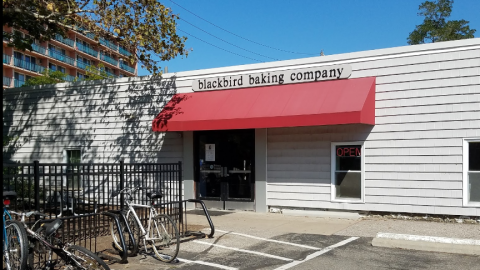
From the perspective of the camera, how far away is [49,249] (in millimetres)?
5898

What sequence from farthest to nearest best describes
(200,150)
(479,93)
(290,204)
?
(200,150), (290,204), (479,93)

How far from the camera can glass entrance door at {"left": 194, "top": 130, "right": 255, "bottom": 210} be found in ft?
43.5

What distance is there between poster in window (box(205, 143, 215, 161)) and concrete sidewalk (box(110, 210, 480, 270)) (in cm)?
167

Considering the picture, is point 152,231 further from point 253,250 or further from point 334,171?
point 334,171

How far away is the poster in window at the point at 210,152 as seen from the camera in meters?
13.8

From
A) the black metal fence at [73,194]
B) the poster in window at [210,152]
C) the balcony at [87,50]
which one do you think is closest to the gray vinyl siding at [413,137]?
the poster in window at [210,152]

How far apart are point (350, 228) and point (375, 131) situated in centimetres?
256

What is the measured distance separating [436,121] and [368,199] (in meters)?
2.40

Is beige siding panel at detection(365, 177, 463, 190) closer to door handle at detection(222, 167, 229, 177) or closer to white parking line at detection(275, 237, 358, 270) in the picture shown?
white parking line at detection(275, 237, 358, 270)

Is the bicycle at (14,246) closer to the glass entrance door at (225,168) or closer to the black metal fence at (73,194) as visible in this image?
the black metal fence at (73,194)

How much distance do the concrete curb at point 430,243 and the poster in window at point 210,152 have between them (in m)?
6.26

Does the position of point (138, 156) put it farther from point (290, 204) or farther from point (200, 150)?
point (290, 204)

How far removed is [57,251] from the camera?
5734 mm

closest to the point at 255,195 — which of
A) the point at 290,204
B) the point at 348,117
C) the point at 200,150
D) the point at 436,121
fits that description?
the point at 290,204
